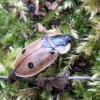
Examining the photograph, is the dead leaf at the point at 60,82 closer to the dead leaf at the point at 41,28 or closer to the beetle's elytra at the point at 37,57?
the beetle's elytra at the point at 37,57

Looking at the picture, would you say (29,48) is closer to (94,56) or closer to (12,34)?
(12,34)

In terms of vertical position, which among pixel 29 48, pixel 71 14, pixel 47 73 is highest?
pixel 71 14

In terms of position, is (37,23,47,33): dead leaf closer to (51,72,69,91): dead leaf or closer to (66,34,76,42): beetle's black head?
(66,34,76,42): beetle's black head

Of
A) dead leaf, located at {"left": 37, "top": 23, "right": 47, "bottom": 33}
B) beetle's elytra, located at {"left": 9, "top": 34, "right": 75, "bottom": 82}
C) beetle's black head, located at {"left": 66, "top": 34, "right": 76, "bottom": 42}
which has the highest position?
dead leaf, located at {"left": 37, "top": 23, "right": 47, "bottom": 33}

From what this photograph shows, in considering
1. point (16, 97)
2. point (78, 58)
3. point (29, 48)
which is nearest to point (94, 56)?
point (78, 58)

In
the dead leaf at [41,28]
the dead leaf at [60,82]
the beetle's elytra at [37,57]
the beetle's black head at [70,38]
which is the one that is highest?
the dead leaf at [41,28]

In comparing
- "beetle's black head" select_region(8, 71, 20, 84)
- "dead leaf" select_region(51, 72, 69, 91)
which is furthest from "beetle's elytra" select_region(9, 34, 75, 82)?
"dead leaf" select_region(51, 72, 69, 91)

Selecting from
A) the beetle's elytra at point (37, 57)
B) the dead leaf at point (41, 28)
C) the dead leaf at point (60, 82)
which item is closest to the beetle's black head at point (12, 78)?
the beetle's elytra at point (37, 57)

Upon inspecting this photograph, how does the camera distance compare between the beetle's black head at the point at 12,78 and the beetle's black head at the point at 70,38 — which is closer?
the beetle's black head at the point at 12,78

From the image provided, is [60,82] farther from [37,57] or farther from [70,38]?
[70,38]
